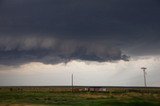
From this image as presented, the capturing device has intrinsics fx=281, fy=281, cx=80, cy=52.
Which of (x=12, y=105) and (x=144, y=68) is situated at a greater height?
(x=144, y=68)

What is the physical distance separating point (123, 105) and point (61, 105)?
12.9 metres

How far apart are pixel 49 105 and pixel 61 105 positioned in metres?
2.51

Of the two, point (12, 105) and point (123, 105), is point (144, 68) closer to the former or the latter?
point (123, 105)

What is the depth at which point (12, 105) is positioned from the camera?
189 feet

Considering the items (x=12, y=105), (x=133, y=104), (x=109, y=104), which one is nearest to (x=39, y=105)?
(x=12, y=105)

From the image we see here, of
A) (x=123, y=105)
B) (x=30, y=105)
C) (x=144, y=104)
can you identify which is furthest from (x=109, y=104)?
(x=30, y=105)

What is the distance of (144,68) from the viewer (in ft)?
375

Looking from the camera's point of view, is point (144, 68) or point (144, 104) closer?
point (144, 104)

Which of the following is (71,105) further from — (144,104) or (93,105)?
(144,104)

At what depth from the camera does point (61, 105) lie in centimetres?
5872

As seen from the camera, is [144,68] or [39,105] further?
[144,68]

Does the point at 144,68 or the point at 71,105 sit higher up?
the point at 144,68

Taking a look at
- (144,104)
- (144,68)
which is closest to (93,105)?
(144,104)

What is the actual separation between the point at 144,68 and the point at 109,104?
58334 mm
